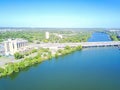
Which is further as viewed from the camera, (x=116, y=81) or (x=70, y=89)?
(x=116, y=81)

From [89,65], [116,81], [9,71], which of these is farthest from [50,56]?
[116,81]

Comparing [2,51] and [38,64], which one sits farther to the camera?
[2,51]

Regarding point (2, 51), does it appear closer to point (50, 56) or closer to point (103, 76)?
point (50, 56)

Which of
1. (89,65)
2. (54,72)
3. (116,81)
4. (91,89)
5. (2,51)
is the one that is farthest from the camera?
(2,51)

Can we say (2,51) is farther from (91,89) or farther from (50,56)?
(91,89)

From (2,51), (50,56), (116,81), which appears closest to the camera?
(116,81)

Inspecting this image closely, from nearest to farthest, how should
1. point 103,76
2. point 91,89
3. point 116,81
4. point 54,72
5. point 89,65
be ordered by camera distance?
1. point 91,89
2. point 116,81
3. point 103,76
4. point 54,72
5. point 89,65

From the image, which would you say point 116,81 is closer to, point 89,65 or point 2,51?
point 89,65

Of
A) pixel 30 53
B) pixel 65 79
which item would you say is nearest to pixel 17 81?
pixel 65 79

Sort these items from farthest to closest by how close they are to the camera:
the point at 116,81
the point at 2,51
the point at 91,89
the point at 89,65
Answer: the point at 2,51 < the point at 89,65 < the point at 116,81 < the point at 91,89
